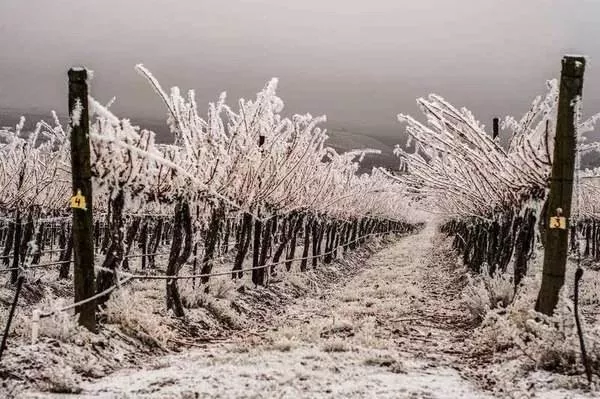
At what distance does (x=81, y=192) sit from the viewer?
7.44 metres

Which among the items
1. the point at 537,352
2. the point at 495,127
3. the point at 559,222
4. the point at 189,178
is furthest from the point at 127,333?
the point at 495,127

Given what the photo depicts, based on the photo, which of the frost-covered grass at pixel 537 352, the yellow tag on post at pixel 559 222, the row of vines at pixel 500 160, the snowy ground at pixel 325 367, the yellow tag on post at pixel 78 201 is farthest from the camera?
the row of vines at pixel 500 160

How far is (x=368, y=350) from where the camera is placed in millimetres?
7414

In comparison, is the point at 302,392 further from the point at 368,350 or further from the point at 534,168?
the point at 534,168

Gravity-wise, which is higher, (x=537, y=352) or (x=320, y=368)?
(x=537, y=352)

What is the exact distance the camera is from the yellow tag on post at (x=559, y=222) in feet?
22.5

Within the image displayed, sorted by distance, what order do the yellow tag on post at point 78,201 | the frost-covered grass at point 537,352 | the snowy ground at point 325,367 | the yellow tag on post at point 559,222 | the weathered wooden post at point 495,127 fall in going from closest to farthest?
1. the snowy ground at point 325,367
2. the frost-covered grass at point 537,352
3. the yellow tag on post at point 559,222
4. the yellow tag on post at point 78,201
5. the weathered wooden post at point 495,127

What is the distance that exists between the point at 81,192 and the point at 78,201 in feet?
0.45

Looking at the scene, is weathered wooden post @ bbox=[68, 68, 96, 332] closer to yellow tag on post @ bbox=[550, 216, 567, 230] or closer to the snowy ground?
the snowy ground

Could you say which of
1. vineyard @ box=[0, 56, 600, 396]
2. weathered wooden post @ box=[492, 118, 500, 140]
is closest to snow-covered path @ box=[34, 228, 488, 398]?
vineyard @ box=[0, 56, 600, 396]

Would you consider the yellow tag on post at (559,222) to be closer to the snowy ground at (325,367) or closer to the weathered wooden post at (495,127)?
the snowy ground at (325,367)

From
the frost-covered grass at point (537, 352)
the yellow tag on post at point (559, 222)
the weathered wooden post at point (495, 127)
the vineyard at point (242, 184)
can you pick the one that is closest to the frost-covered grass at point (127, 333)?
the vineyard at point (242, 184)

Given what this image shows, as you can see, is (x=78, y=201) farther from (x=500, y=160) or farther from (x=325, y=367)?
(x=500, y=160)

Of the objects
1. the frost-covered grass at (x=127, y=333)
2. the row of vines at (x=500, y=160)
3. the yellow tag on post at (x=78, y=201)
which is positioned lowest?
the frost-covered grass at (x=127, y=333)
